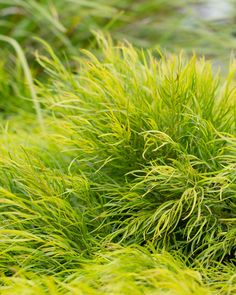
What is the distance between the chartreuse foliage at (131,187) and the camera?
3.70 ft

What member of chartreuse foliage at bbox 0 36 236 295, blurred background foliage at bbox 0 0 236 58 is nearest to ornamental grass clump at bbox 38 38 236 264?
chartreuse foliage at bbox 0 36 236 295

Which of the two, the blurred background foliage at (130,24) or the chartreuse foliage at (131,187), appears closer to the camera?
the chartreuse foliage at (131,187)

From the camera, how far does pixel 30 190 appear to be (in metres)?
1.20

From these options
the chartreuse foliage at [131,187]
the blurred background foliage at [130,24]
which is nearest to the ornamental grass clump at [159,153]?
the chartreuse foliage at [131,187]

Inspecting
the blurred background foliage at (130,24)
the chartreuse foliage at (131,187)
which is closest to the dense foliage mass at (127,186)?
the chartreuse foliage at (131,187)

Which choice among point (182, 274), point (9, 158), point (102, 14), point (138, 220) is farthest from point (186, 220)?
point (102, 14)

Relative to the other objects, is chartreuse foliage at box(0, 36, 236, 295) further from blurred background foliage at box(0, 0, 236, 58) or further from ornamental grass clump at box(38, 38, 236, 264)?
A: blurred background foliage at box(0, 0, 236, 58)

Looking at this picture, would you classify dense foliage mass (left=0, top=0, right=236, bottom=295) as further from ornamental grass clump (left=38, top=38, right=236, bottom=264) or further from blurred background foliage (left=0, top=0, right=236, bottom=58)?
blurred background foliage (left=0, top=0, right=236, bottom=58)

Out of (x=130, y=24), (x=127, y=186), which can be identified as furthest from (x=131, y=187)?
(x=130, y=24)

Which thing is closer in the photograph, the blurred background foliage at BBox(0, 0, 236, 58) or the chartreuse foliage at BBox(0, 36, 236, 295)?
the chartreuse foliage at BBox(0, 36, 236, 295)

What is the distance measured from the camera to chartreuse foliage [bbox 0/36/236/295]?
3.70 ft

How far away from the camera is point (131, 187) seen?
1.19 m

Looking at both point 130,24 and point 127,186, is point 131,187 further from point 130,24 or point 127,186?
point 130,24

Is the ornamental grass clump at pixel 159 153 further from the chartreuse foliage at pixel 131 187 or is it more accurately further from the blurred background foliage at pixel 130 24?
the blurred background foliage at pixel 130 24
